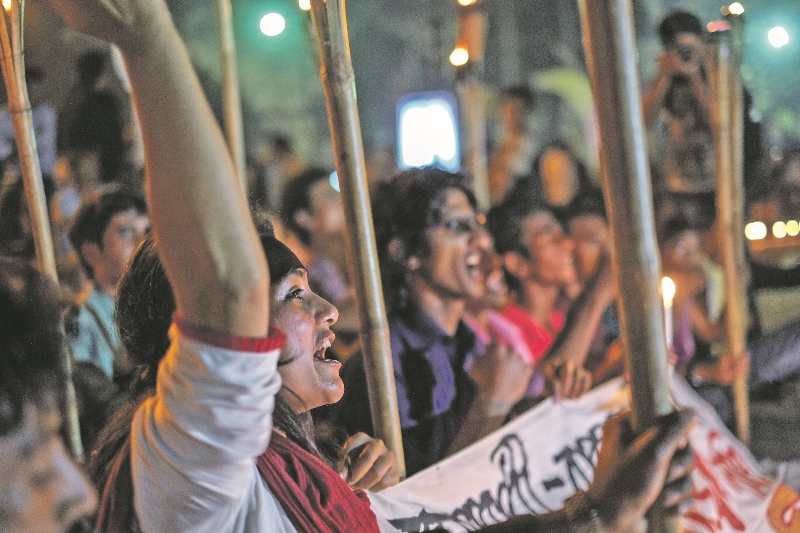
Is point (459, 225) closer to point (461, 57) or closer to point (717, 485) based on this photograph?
point (717, 485)

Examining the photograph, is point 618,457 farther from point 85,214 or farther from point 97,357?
point 85,214

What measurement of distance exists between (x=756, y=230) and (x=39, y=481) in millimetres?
6298

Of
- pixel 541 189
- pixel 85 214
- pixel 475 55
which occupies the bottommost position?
pixel 541 189

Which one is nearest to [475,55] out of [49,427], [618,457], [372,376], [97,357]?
[97,357]

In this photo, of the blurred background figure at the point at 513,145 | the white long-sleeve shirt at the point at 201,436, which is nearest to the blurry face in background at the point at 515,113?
the blurred background figure at the point at 513,145

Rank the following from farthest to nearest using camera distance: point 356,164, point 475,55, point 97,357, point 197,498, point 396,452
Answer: point 475,55 < point 97,357 < point 396,452 < point 356,164 < point 197,498

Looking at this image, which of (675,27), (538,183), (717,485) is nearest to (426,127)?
(538,183)

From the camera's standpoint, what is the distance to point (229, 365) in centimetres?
88

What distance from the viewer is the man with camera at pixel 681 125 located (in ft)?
15.6

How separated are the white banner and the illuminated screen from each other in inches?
299

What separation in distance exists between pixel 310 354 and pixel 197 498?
1.90ft

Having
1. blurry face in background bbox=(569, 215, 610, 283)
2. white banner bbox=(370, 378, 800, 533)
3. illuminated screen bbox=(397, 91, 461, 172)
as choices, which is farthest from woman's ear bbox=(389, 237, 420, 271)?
illuminated screen bbox=(397, 91, 461, 172)

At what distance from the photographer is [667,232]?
5.23 metres

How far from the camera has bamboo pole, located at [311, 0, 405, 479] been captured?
1.97 meters
